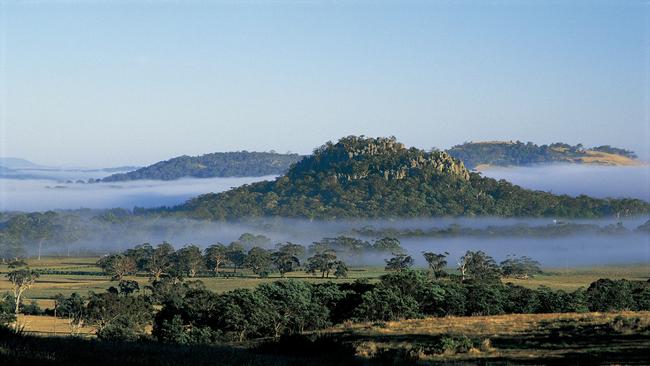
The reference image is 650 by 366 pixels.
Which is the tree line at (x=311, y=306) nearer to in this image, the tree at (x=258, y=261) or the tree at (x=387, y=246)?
the tree at (x=258, y=261)

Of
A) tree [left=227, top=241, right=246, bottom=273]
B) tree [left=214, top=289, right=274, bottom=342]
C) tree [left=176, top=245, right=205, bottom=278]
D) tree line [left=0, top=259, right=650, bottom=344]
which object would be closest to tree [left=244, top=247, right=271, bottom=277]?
tree [left=227, top=241, right=246, bottom=273]

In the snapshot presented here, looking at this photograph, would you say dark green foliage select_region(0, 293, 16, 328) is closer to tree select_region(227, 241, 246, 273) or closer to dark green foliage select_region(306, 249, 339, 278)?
dark green foliage select_region(306, 249, 339, 278)

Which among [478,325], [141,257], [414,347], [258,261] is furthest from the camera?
[258,261]

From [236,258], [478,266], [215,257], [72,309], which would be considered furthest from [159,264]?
[72,309]

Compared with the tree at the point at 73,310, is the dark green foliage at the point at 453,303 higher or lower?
higher

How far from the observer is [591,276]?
13775cm

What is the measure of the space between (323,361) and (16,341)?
6149 mm

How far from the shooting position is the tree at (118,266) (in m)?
134

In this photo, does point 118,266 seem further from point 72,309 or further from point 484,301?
point 484,301

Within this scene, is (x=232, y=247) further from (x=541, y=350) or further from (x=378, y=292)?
(x=541, y=350)

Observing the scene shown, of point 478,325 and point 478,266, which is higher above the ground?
point 478,325

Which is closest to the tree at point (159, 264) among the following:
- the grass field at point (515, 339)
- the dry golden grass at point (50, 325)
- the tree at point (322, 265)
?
the tree at point (322, 265)

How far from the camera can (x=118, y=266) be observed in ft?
442

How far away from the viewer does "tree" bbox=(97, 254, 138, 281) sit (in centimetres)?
13438
